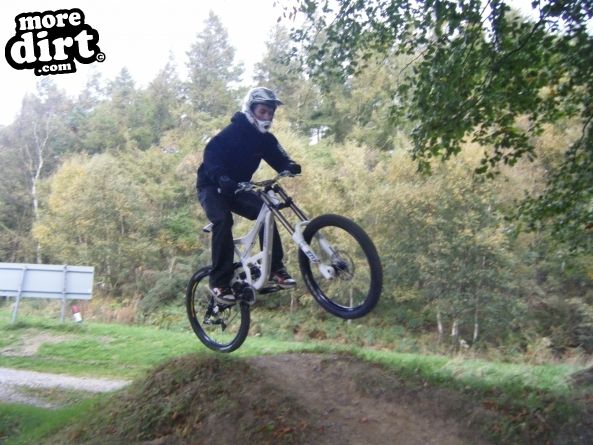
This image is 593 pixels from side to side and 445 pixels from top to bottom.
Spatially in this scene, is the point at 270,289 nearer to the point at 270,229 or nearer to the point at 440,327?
the point at 270,229

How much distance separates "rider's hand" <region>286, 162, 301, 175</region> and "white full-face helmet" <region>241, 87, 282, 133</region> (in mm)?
402

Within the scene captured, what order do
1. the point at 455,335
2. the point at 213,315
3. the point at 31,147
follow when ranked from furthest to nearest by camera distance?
the point at 31,147 → the point at 455,335 → the point at 213,315

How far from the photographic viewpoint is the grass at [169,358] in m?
5.43

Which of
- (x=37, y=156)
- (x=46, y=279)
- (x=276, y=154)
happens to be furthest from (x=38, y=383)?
(x=37, y=156)

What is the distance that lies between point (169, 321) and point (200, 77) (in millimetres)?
21292

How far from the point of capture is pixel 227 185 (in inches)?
189

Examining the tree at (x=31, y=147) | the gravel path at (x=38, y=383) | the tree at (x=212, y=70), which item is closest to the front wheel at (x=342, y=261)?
the gravel path at (x=38, y=383)

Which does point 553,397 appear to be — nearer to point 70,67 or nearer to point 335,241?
point 335,241

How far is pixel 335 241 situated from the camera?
4773 millimetres

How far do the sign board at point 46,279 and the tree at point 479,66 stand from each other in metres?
8.22

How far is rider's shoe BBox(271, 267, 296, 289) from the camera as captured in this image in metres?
4.86

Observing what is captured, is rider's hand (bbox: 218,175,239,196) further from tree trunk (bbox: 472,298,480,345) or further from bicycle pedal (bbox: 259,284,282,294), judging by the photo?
tree trunk (bbox: 472,298,480,345)

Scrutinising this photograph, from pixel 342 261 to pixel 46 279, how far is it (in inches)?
415

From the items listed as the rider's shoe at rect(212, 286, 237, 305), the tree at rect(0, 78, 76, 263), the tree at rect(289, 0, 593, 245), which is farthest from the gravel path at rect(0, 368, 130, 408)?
the tree at rect(0, 78, 76, 263)
